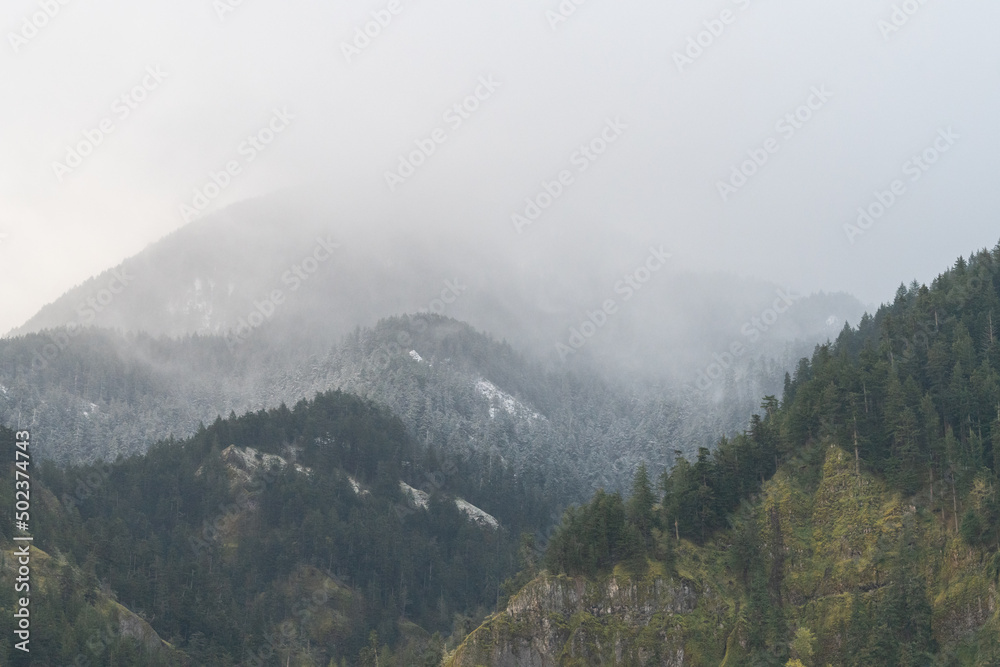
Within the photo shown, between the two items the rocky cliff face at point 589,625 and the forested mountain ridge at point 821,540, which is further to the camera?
the rocky cliff face at point 589,625

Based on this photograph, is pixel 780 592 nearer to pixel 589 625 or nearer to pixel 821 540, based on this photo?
pixel 821 540

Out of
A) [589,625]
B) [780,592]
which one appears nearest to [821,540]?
[780,592]

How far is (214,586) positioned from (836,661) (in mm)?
118643

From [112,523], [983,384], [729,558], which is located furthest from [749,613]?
[112,523]

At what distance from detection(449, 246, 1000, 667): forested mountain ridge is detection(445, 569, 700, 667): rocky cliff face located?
0.59 ft

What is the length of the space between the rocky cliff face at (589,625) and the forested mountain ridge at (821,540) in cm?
18

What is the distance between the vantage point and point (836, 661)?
364ft

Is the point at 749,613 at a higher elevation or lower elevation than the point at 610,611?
higher

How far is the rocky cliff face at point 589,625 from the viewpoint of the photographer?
123 meters

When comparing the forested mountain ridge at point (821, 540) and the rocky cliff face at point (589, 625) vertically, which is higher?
the forested mountain ridge at point (821, 540)

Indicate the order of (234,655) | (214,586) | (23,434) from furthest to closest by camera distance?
(214,586) → (234,655) → (23,434)

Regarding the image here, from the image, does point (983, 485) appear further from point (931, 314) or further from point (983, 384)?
point (931, 314)

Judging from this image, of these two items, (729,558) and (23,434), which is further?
(23,434)

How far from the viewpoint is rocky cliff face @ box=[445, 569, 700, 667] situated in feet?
404
